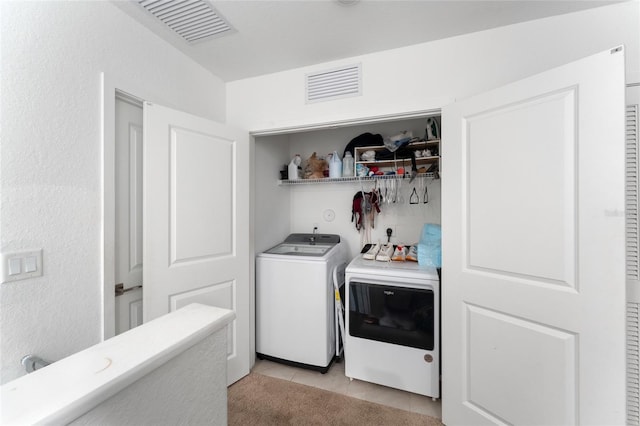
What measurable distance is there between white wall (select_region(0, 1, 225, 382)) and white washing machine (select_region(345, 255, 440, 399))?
5.36 ft

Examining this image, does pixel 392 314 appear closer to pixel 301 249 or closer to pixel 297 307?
pixel 297 307

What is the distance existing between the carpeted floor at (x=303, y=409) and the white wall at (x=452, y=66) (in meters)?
2.04

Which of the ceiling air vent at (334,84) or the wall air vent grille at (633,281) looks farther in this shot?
the ceiling air vent at (334,84)

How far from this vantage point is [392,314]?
1895 millimetres

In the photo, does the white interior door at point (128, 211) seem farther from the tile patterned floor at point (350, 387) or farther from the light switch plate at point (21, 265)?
the tile patterned floor at point (350, 387)

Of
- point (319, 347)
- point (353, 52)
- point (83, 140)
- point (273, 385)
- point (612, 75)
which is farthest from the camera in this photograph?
point (319, 347)

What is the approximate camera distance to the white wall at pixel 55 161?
41.4 inches

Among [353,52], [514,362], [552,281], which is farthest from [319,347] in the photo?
[353,52]

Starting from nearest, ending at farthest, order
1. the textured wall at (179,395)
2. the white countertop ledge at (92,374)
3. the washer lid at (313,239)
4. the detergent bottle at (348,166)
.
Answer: the white countertop ledge at (92,374)
the textured wall at (179,395)
the detergent bottle at (348,166)
the washer lid at (313,239)

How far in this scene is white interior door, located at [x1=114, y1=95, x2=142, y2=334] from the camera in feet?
4.98

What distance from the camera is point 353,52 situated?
180 cm

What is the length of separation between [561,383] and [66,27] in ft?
9.45

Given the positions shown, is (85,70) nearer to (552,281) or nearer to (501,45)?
(501,45)

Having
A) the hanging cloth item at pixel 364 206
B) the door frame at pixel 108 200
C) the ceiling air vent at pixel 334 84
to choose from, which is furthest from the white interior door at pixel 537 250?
the door frame at pixel 108 200
